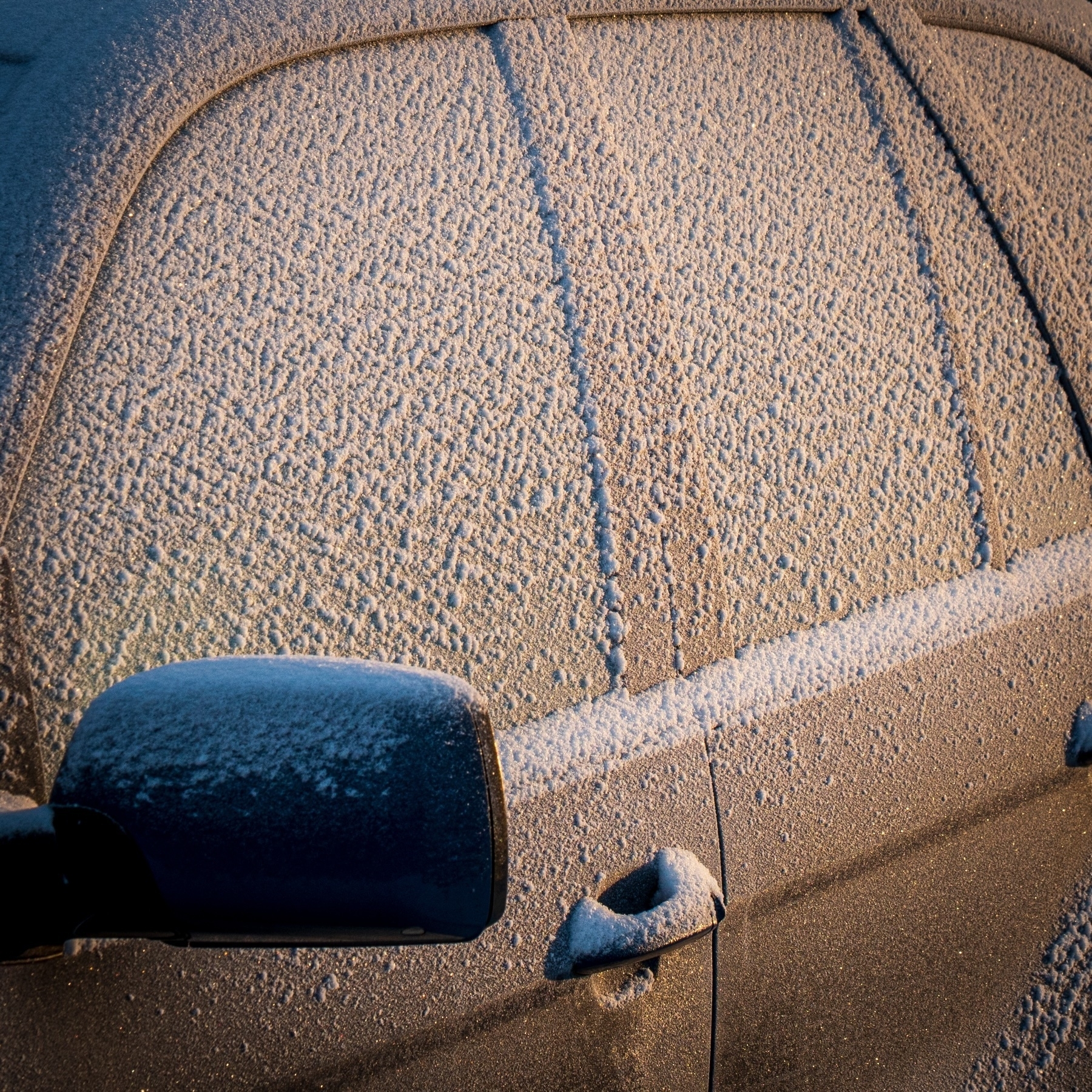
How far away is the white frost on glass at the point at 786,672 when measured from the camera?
41.9 inches

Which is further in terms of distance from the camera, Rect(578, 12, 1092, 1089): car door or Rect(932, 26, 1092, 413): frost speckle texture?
Rect(932, 26, 1092, 413): frost speckle texture

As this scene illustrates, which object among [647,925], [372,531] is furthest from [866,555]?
[372,531]

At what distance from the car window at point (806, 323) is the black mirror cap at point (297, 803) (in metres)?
0.57

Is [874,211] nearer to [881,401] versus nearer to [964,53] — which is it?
[881,401]

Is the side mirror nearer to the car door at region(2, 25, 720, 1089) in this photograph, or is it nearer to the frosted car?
the frosted car

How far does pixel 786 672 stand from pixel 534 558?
0.40m

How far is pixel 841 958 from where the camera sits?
1.21m

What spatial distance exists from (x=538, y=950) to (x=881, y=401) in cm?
93

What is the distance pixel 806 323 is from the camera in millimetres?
1254

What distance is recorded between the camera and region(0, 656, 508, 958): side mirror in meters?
0.73

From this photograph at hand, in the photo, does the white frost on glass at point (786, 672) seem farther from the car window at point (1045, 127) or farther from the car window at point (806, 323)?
the car window at point (1045, 127)

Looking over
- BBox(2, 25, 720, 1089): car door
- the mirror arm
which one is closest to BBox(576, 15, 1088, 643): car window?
BBox(2, 25, 720, 1089): car door

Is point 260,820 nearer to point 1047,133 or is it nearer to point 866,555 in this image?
point 866,555

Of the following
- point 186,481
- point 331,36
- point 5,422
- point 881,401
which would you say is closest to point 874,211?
point 881,401
